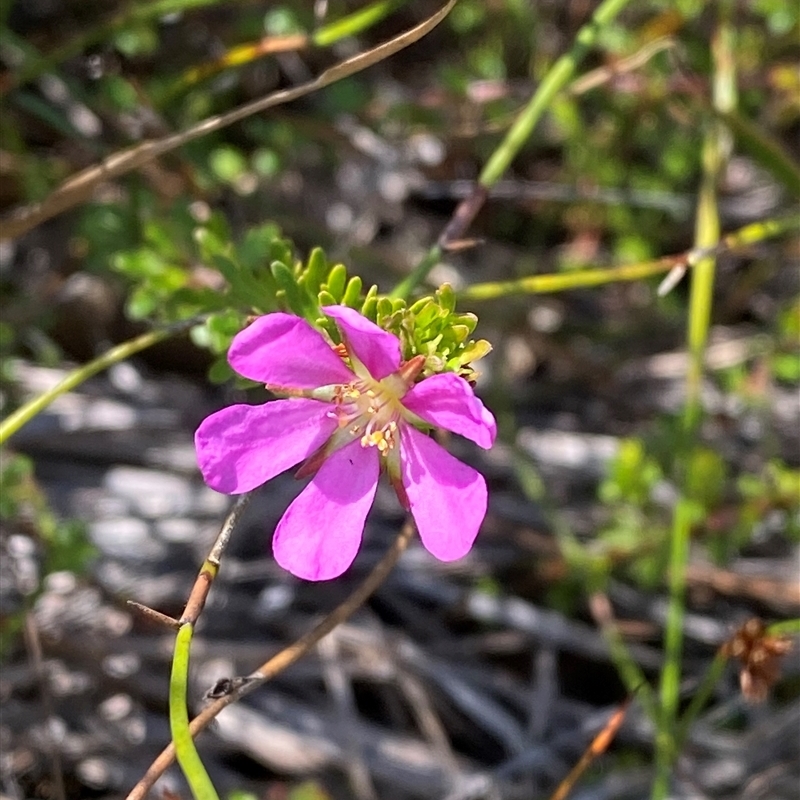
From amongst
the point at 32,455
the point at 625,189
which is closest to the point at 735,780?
the point at 625,189

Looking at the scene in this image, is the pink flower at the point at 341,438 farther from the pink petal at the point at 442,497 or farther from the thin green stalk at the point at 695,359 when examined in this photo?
the thin green stalk at the point at 695,359

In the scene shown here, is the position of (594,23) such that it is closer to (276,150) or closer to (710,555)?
(276,150)

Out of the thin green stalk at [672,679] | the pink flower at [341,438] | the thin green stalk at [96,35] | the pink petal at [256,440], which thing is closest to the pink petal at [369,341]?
the pink flower at [341,438]

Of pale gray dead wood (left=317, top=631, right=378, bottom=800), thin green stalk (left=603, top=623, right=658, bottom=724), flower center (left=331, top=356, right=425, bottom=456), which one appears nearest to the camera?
flower center (left=331, top=356, right=425, bottom=456)

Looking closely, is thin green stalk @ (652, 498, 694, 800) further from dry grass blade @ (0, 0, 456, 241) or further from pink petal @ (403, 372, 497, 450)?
dry grass blade @ (0, 0, 456, 241)

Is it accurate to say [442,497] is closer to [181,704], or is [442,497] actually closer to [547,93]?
[181,704]

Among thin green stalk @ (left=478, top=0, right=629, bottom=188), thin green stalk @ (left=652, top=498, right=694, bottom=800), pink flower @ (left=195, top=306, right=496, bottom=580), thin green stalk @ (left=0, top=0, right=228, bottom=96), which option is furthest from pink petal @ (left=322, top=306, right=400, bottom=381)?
thin green stalk @ (left=0, top=0, right=228, bottom=96)
